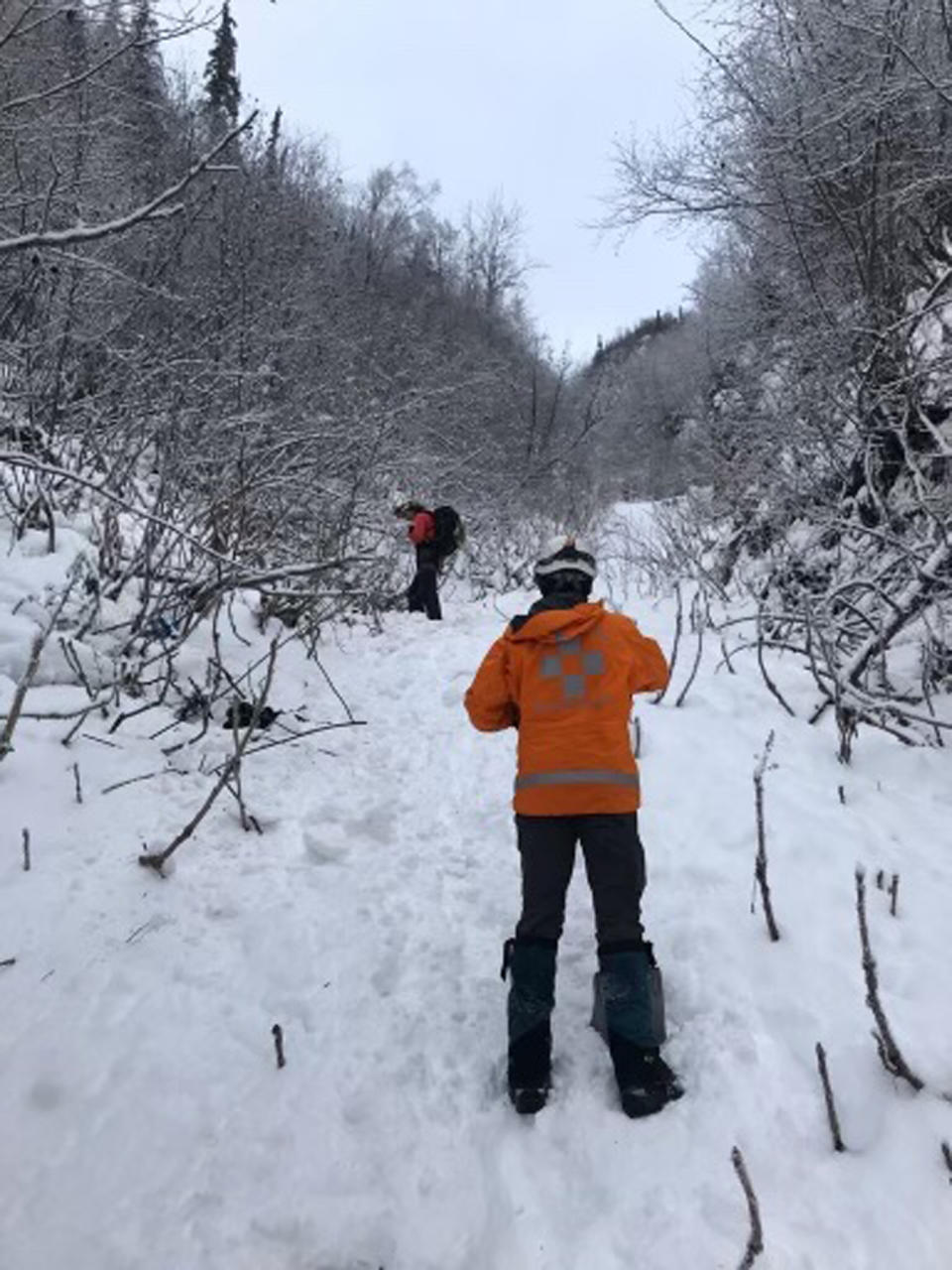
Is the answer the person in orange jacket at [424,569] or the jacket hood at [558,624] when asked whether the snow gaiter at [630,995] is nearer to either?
the jacket hood at [558,624]

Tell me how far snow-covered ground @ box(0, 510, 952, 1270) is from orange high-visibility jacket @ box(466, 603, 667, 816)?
705mm

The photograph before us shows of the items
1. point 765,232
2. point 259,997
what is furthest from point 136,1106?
point 765,232

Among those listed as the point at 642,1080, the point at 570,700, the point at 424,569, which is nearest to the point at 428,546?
the point at 424,569

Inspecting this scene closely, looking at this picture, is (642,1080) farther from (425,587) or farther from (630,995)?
(425,587)

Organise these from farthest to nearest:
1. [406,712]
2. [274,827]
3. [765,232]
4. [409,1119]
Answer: [765,232] < [406,712] < [274,827] < [409,1119]

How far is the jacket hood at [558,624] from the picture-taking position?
288cm

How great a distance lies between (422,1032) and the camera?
8.84 feet

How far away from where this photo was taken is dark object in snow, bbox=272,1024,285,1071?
242 centimetres

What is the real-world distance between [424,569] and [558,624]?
283 inches

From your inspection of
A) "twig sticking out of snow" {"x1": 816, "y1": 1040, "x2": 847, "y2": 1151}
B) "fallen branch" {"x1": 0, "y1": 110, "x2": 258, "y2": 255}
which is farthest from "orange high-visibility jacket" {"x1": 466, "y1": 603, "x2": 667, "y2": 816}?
"fallen branch" {"x1": 0, "y1": 110, "x2": 258, "y2": 255}

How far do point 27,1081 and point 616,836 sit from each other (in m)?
1.85

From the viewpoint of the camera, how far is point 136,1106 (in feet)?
7.50

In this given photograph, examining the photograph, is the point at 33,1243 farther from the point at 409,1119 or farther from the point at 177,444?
the point at 177,444

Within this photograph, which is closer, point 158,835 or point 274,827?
point 158,835
